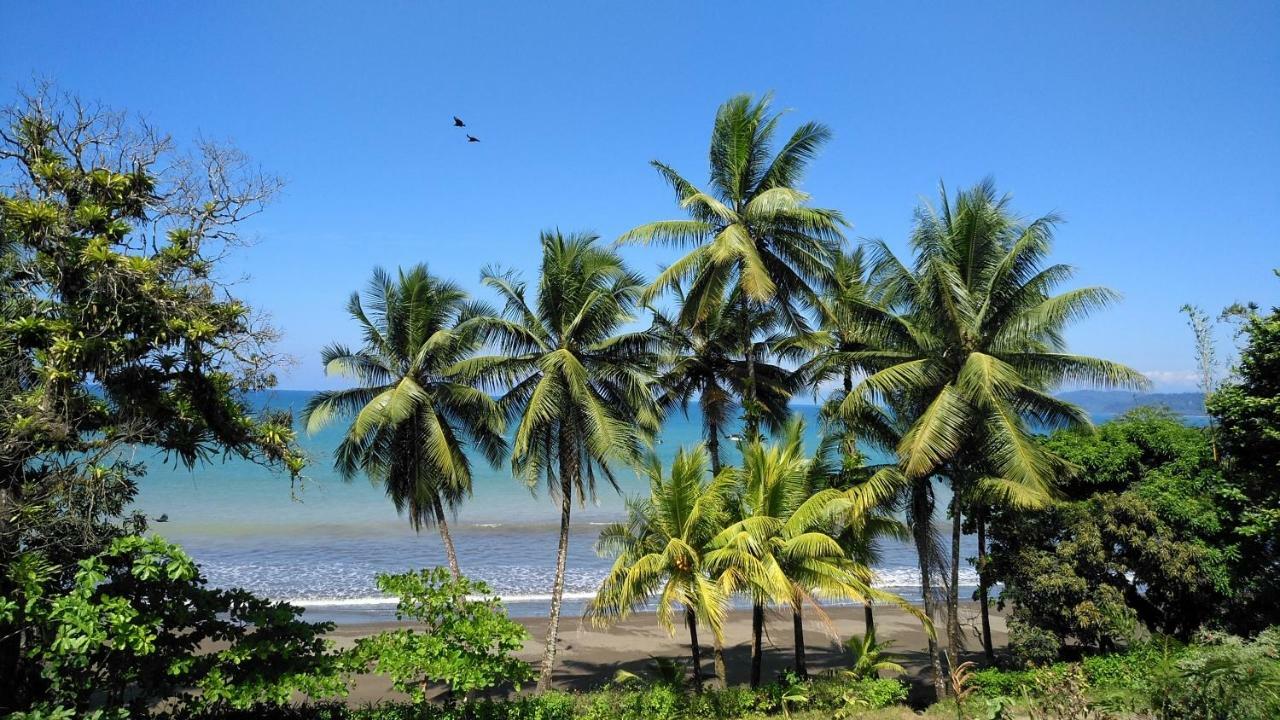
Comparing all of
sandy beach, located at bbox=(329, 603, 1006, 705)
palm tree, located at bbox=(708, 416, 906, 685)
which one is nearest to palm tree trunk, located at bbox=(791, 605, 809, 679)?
sandy beach, located at bbox=(329, 603, 1006, 705)

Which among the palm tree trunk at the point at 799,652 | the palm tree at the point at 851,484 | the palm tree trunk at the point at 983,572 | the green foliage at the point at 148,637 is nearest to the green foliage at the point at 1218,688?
the palm tree trunk at the point at 983,572

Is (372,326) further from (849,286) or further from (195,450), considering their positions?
(849,286)

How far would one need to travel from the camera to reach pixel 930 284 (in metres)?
13.5

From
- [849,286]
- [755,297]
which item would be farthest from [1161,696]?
[849,286]

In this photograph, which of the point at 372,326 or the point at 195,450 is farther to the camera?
the point at 372,326

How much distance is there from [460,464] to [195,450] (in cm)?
664

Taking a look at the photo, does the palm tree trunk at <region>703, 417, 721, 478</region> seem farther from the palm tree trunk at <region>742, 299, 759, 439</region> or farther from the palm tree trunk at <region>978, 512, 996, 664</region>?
the palm tree trunk at <region>978, 512, 996, 664</region>

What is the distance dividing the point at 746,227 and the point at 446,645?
31.7ft

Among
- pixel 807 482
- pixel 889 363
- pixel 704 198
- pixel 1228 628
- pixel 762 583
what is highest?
pixel 704 198

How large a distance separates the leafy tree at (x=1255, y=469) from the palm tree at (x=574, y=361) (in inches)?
416

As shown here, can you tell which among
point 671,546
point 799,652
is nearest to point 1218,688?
point 671,546

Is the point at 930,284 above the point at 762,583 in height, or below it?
above

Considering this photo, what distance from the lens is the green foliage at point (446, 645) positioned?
382 inches

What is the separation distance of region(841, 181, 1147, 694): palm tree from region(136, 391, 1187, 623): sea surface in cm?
526
